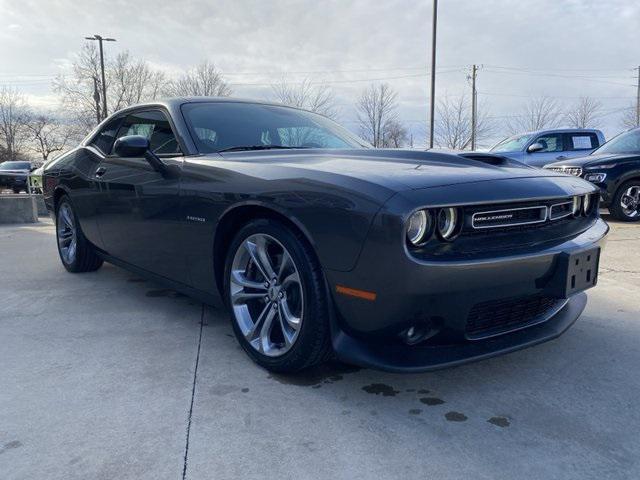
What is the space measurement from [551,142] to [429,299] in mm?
10037

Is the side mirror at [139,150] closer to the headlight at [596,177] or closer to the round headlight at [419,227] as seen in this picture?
the round headlight at [419,227]

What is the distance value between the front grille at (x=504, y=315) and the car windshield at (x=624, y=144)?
7.05m

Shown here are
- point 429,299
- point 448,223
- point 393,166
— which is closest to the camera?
point 429,299

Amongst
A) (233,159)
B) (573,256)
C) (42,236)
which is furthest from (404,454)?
(42,236)

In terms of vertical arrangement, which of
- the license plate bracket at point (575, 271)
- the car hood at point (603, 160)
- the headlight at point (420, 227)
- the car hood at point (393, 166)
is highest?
the car hood at point (603, 160)

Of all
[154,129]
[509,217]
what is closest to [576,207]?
[509,217]

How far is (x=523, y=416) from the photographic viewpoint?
213 centimetres

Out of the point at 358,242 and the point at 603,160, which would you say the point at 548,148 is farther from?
the point at 358,242

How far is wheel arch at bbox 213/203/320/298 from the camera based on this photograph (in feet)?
7.48

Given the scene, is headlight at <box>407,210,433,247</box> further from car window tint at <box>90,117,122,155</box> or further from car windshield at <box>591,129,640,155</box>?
car windshield at <box>591,129,640,155</box>

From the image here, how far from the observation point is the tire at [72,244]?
14.6 ft

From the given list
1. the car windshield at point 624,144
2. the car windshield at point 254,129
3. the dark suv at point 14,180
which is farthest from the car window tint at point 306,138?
the dark suv at point 14,180

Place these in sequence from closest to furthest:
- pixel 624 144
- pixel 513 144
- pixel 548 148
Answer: pixel 624 144 → pixel 548 148 → pixel 513 144

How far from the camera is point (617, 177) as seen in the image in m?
7.80
